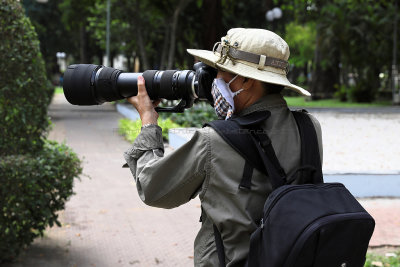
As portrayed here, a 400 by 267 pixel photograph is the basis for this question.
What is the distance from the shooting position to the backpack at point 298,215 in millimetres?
1549

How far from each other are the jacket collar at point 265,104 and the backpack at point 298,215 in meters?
0.04

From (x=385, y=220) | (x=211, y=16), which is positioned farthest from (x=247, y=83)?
(x=211, y=16)

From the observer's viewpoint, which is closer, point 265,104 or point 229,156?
point 229,156

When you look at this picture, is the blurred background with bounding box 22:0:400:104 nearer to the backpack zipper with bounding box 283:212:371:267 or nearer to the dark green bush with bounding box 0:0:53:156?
the dark green bush with bounding box 0:0:53:156

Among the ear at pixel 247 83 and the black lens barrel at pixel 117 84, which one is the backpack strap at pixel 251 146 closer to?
the ear at pixel 247 83

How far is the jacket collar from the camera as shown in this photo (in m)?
1.80

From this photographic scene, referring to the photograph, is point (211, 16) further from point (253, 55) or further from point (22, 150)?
point (253, 55)

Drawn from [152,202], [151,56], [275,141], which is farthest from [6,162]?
[151,56]

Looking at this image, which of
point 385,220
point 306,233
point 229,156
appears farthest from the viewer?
point 385,220

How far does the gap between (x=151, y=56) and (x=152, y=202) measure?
1155 inches

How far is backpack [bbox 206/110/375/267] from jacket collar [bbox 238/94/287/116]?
0.13ft

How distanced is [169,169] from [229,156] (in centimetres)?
20

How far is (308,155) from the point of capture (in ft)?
5.76

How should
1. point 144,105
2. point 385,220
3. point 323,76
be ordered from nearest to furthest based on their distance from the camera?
point 144,105 < point 385,220 < point 323,76
